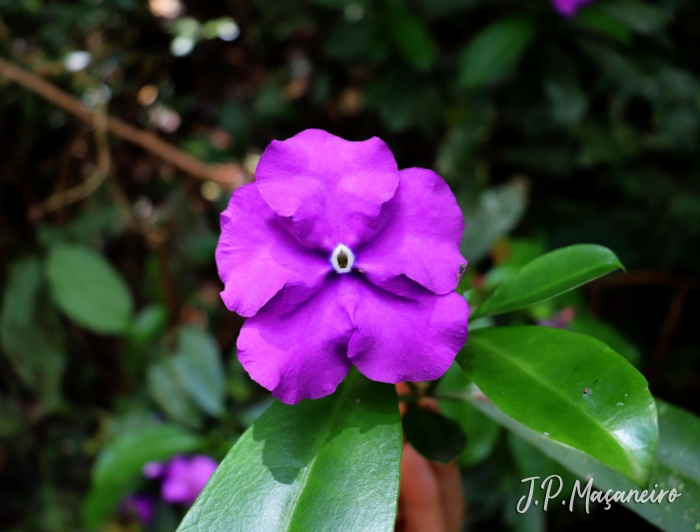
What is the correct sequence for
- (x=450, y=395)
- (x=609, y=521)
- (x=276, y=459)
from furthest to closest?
(x=609, y=521)
(x=450, y=395)
(x=276, y=459)

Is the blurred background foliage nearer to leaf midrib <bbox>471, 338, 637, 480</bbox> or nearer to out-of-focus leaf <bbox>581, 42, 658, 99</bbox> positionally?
out-of-focus leaf <bbox>581, 42, 658, 99</bbox>

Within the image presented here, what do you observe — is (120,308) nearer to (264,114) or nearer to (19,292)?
(19,292)

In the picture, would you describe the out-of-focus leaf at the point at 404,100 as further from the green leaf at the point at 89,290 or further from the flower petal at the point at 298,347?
the flower petal at the point at 298,347

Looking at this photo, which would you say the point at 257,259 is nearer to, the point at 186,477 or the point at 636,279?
the point at 186,477

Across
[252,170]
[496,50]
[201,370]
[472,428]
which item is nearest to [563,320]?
[472,428]

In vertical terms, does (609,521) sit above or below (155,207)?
below

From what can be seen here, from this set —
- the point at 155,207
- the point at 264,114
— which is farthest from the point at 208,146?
the point at 155,207
